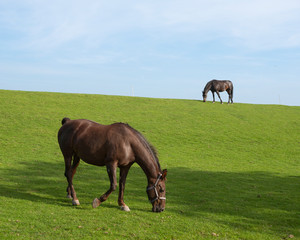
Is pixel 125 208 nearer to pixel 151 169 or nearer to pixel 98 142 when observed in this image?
pixel 151 169

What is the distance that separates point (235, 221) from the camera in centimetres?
793

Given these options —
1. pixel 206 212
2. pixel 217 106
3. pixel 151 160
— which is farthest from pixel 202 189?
pixel 217 106

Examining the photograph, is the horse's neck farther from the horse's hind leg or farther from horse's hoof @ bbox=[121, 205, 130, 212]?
the horse's hind leg

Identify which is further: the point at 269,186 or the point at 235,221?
the point at 269,186

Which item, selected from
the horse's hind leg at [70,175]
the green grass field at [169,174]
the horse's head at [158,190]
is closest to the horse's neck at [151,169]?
the horse's head at [158,190]

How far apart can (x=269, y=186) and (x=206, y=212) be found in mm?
5666

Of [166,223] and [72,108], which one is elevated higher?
[72,108]

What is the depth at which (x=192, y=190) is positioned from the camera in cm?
1159

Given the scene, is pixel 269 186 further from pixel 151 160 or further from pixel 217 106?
pixel 217 106

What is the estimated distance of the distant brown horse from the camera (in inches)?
313

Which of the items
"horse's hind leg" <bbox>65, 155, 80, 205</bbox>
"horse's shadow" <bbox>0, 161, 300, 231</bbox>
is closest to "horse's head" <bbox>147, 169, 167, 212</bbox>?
"horse's shadow" <bbox>0, 161, 300, 231</bbox>

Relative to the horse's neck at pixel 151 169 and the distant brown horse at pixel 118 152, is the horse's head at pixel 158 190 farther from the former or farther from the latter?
the horse's neck at pixel 151 169

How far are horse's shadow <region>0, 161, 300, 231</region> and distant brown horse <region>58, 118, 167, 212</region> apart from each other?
87cm

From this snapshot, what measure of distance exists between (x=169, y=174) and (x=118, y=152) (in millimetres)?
7058
